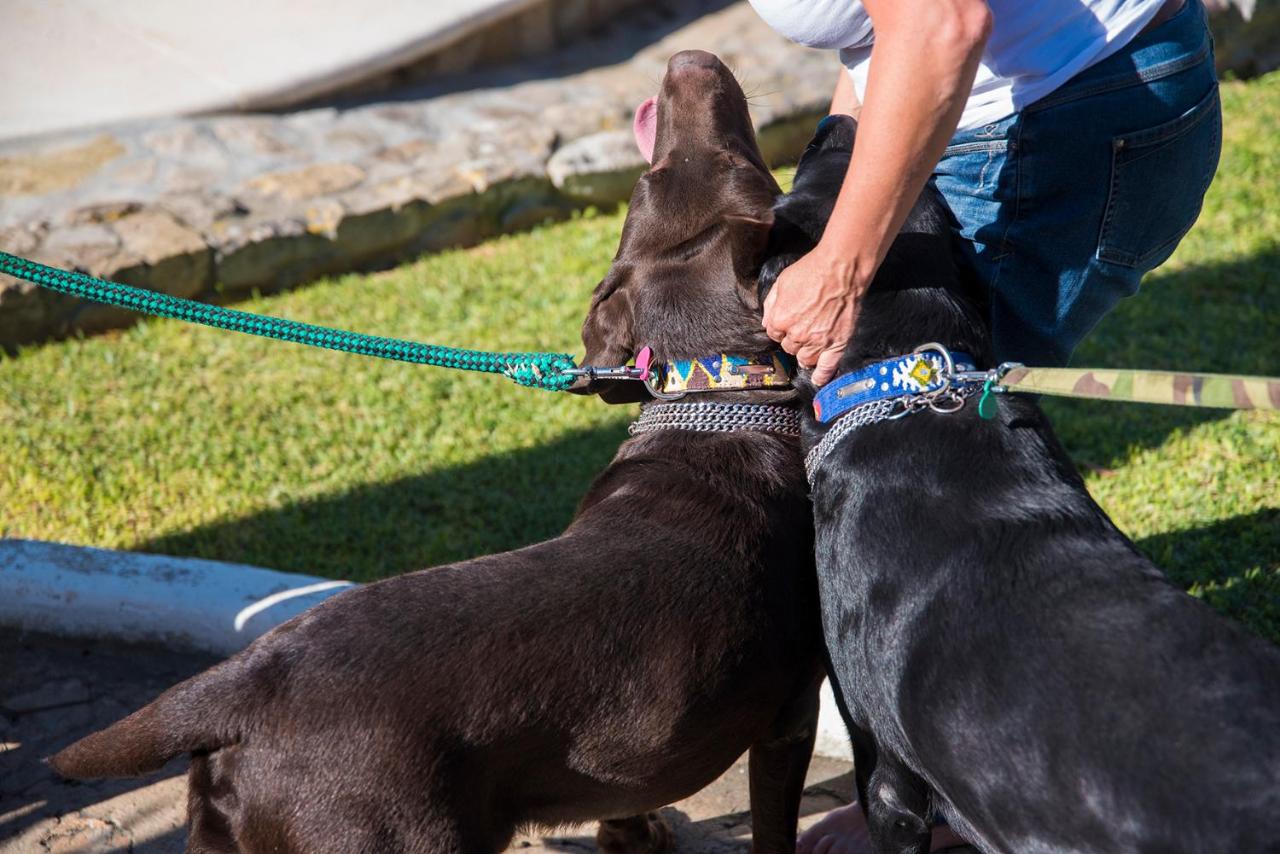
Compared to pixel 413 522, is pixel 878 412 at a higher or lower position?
higher

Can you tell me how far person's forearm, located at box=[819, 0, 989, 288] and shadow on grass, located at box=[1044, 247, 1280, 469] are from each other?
263 cm

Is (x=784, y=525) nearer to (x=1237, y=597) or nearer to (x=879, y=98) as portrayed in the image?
(x=879, y=98)

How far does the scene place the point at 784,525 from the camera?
8.86ft

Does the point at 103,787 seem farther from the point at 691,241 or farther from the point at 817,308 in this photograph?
the point at 817,308

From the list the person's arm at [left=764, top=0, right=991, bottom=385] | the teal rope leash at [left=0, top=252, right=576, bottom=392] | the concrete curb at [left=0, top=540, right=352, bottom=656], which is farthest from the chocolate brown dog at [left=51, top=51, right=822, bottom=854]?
the concrete curb at [left=0, top=540, right=352, bottom=656]

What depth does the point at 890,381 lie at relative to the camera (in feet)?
8.06

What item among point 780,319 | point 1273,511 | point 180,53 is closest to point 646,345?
point 780,319

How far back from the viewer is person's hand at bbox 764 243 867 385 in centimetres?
233

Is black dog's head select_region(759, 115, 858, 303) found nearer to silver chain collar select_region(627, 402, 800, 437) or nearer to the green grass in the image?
silver chain collar select_region(627, 402, 800, 437)

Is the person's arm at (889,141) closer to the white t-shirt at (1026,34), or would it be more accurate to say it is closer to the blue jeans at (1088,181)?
the white t-shirt at (1026,34)

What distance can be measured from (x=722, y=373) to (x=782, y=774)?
94 cm

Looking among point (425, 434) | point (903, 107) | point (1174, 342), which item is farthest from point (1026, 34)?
point (1174, 342)

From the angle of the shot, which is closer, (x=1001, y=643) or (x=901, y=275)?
(x=1001, y=643)

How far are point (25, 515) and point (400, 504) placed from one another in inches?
53.2
